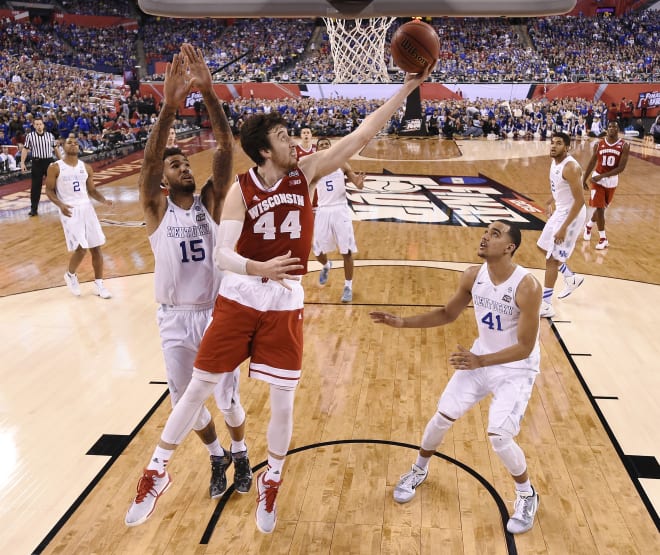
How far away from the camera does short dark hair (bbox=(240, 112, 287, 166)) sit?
2984mm

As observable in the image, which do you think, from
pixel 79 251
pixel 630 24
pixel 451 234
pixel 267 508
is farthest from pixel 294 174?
pixel 630 24

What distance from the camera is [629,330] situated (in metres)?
6.17

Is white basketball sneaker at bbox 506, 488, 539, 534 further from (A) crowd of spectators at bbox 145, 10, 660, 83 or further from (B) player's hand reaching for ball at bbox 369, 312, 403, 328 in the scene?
(A) crowd of spectators at bbox 145, 10, 660, 83

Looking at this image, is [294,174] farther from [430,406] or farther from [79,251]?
[79,251]

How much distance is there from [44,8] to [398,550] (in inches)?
1569

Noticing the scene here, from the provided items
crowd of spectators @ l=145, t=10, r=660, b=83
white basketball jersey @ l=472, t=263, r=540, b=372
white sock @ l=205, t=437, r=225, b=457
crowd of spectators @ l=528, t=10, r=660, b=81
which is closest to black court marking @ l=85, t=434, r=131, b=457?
white sock @ l=205, t=437, r=225, b=457

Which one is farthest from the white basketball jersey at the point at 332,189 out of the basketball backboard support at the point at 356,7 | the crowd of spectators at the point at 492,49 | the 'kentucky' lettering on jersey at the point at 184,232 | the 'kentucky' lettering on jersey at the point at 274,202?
the crowd of spectators at the point at 492,49

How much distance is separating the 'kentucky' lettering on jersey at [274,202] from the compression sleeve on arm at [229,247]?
0.09 meters

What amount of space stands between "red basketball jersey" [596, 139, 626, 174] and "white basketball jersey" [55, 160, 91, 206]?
7.20m

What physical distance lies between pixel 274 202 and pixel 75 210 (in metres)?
5.11

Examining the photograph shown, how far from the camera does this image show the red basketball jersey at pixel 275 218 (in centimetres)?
296

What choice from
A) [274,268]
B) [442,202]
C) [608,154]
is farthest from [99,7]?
[274,268]

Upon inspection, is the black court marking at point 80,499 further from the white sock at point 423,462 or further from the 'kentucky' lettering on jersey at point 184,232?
the white sock at point 423,462

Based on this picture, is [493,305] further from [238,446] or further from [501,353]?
[238,446]
